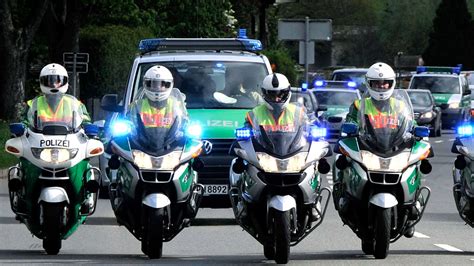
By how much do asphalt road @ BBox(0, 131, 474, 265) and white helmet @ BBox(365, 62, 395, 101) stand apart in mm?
1420

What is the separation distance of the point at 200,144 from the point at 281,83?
1093 mm

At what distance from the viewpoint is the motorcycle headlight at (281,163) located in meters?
13.9

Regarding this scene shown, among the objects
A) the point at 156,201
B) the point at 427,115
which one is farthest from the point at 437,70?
the point at 156,201

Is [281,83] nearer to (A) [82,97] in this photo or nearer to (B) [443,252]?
(B) [443,252]

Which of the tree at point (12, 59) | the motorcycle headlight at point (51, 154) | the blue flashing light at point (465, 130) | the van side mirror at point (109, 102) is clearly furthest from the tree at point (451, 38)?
the motorcycle headlight at point (51, 154)

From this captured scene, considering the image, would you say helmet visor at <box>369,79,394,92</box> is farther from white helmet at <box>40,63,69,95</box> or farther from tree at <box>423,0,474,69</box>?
tree at <box>423,0,474,69</box>

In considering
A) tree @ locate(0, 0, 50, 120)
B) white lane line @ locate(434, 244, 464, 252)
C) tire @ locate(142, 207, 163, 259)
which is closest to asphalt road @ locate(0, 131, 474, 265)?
white lane line @ locate(434, 244, 464, 252)

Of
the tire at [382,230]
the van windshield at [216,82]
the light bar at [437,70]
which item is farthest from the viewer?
the light bar at [437,70]

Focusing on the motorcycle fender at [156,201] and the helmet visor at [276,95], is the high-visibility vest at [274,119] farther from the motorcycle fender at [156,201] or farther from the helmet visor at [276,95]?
the motorcycle fender at [156,201]

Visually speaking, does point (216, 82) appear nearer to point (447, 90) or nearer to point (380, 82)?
point (380, 82)

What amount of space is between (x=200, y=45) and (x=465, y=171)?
590 cm

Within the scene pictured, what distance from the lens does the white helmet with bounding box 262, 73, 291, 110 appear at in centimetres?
1412

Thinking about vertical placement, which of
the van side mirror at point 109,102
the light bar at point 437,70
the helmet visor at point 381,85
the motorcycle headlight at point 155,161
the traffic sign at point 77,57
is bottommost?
the light bar at point 437,70

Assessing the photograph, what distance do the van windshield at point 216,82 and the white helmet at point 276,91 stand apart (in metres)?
4.73
